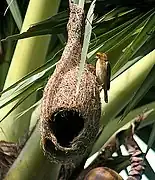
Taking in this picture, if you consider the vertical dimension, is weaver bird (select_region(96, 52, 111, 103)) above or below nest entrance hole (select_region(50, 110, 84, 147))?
above

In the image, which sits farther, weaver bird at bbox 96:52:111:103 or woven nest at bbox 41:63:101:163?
weaver bird at bbox 96:52:111:103

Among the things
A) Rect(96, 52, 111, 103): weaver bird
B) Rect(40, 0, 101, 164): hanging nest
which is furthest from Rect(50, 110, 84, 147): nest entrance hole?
Rect(96, 52, 111, 103): weaver bird

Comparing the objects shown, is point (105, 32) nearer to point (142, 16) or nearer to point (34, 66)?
point (142, 16)

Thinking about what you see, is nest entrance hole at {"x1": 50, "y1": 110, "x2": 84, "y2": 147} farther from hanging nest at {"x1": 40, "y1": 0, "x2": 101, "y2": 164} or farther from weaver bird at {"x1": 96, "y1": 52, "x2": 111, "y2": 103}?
weaver bird at {"x1": 96, "y1": 52, "x2": 111, "y2": 103}

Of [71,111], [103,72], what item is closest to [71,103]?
[71,111]

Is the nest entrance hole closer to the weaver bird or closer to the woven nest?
the woven nest

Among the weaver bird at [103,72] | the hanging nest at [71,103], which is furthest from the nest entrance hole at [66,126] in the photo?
the weaver bird at [103,72]

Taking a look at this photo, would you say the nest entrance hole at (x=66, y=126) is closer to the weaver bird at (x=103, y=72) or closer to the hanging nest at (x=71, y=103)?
the hanging nest at (x=71, y=103)


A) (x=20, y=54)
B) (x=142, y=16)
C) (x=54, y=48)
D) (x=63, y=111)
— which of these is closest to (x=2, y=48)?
(x=54, y=48)
